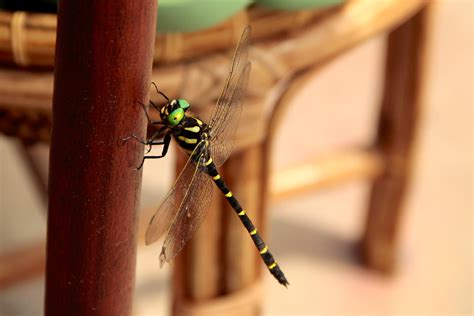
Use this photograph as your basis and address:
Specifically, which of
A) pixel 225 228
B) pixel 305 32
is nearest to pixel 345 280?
pixel 225 228

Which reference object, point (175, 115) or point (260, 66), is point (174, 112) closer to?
point (175, 115)

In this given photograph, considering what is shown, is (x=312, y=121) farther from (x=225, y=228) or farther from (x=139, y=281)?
(x=225, y=228)

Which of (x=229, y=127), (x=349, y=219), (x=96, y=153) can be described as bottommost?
(x=96, y=153)

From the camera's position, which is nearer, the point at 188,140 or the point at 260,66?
the point at 188,140

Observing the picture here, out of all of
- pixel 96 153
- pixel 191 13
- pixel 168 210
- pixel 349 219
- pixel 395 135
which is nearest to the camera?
pixel 96 153

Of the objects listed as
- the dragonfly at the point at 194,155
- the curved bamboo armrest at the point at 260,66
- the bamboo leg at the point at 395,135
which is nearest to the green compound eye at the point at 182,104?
the dragonfly at the point at 194,155

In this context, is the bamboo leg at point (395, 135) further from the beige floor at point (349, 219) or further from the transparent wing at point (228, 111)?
the transparent wing at point (228, 111)

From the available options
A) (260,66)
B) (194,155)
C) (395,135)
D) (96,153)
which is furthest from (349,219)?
(96,153)
